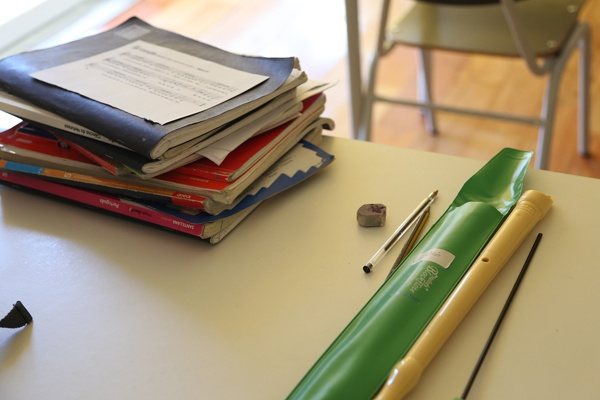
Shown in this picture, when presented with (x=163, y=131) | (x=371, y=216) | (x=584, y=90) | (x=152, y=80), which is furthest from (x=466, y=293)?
(x=584, y=90)

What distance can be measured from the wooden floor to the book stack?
1225mm

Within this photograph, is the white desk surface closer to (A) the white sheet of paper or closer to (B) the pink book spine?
(B) the pink book spine

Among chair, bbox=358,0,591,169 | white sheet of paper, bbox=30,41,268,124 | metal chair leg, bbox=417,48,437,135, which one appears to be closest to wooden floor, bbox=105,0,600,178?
metal chair leg, bbox=417,48,437,135

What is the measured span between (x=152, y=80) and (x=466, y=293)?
Result: 430 millimetres

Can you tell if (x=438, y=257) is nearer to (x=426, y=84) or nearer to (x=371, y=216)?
(x=371, y=216)

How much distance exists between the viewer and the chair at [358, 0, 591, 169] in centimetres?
153

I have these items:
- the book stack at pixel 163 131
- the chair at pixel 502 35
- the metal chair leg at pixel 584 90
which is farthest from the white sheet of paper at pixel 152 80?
the metal chair leg at pixel 584 90

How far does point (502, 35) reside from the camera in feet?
5.24

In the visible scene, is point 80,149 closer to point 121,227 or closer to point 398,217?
point 121,227

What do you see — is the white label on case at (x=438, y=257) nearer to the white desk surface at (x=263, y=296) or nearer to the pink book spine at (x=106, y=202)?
the white desk surface at (x=263, y=296)

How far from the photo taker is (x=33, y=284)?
2.31 feet

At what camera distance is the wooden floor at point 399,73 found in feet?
6.76

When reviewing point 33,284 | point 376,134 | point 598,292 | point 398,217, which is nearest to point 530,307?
point 598,292

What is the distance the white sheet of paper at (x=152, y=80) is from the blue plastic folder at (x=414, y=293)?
0.26 metres
